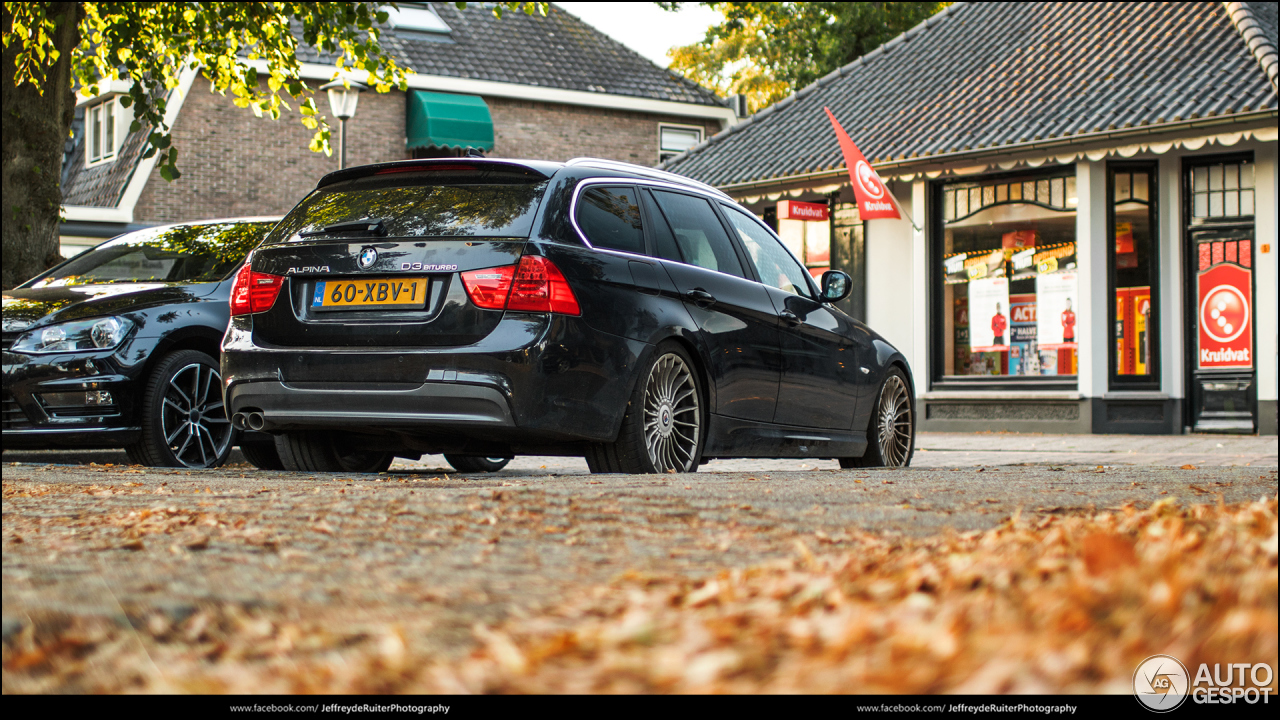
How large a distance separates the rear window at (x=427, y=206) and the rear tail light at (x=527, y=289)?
7.6 inches

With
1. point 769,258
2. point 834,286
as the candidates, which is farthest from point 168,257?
point 834,286

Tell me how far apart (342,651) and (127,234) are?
765 cm

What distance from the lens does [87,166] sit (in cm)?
2783

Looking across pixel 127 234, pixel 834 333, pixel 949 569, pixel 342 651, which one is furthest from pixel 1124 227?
Answer: pixel 342 651

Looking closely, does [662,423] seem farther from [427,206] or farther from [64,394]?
[64,394]

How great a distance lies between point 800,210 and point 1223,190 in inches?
219

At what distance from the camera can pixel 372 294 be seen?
6.17 meters

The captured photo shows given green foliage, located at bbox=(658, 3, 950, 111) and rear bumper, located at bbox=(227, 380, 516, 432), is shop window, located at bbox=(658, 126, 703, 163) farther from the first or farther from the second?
rear bumper, located at bbox=(227, 380, 516, 432)

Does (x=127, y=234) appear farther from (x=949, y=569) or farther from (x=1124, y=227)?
(x=1124, y=227)

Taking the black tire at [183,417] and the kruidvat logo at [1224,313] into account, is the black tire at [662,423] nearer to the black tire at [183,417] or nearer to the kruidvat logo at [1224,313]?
the black tire at [183,417]

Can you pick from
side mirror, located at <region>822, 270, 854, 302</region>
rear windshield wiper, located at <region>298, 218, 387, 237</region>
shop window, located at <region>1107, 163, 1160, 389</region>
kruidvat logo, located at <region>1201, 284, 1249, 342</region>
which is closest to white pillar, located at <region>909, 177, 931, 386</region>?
shop window, located at <region>1107, 163, 1160, 389</region>

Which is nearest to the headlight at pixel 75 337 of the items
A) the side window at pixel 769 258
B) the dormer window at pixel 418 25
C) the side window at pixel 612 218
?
the side window at pixel 612 218

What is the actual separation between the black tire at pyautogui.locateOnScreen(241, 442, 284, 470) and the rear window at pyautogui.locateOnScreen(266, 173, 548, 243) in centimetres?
195
